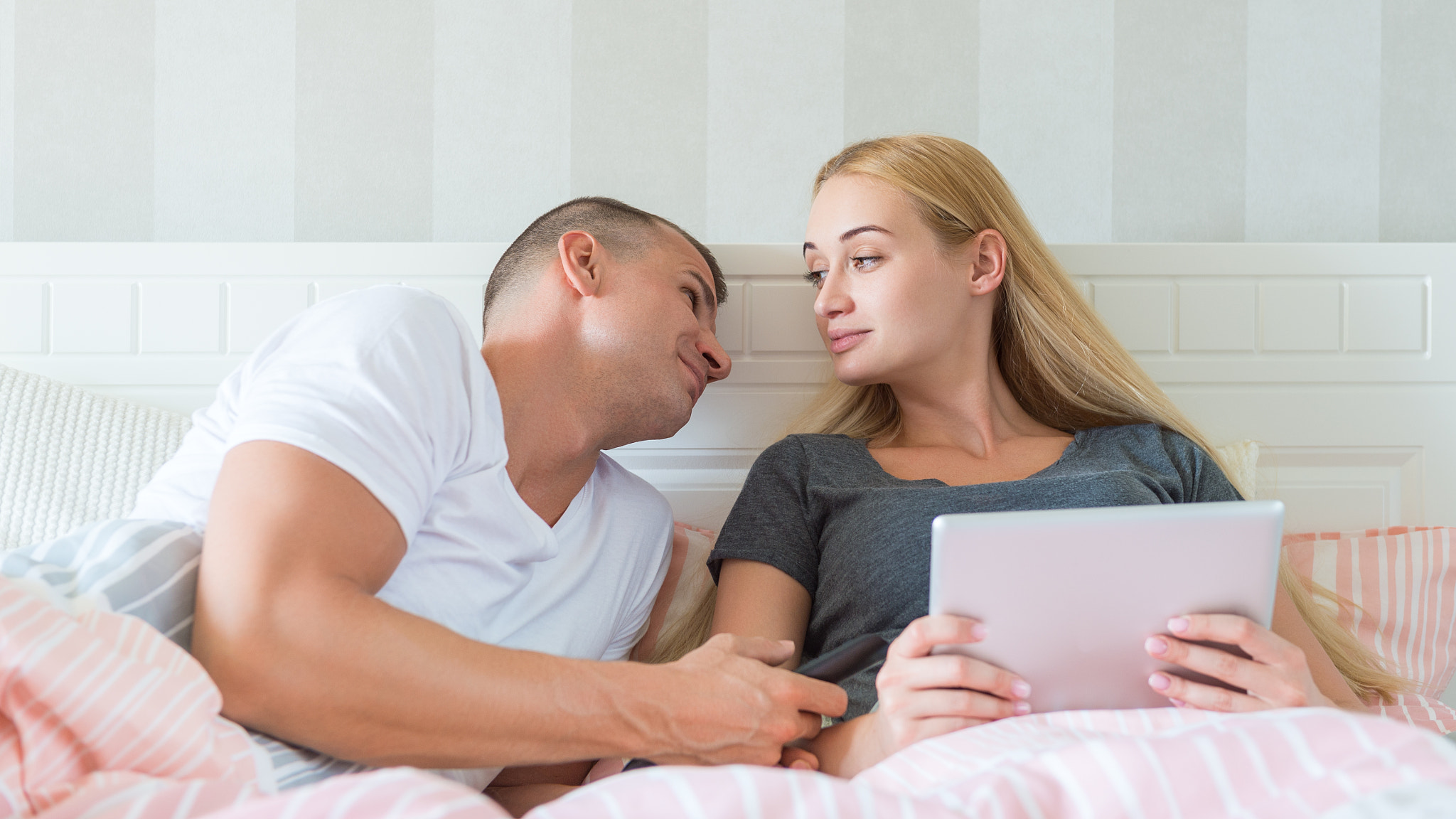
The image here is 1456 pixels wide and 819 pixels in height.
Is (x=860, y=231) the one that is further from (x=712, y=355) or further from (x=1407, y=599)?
(x=1407, y=599)

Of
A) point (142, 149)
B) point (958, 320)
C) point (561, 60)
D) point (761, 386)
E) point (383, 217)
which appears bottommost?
→ point (761, 386)

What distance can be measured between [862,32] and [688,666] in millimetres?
1200

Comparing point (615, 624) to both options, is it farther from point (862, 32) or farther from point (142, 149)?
point (142, 149)

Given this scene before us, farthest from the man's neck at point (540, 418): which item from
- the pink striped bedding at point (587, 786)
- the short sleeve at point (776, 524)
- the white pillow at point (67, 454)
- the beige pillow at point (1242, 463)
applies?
the beige pillow at point (1242, 463)

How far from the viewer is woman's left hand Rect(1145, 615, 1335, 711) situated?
77 centimetres

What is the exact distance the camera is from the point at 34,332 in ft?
4.71

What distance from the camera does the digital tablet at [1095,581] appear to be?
0.71m

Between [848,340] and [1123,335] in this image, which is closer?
[848,340]

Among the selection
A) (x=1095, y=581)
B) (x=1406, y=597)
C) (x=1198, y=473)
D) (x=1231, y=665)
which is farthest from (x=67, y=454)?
(x=1406, y=597)

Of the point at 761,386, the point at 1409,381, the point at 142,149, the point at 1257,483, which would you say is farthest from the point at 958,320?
the point at 142,149

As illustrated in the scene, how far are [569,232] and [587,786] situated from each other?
76 cm

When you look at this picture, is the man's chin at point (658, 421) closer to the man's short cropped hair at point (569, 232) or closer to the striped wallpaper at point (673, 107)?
the man's short cropped hair at point (569, 232)

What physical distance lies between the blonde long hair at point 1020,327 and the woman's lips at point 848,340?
0.14 metres

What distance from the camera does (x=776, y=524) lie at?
117cm
